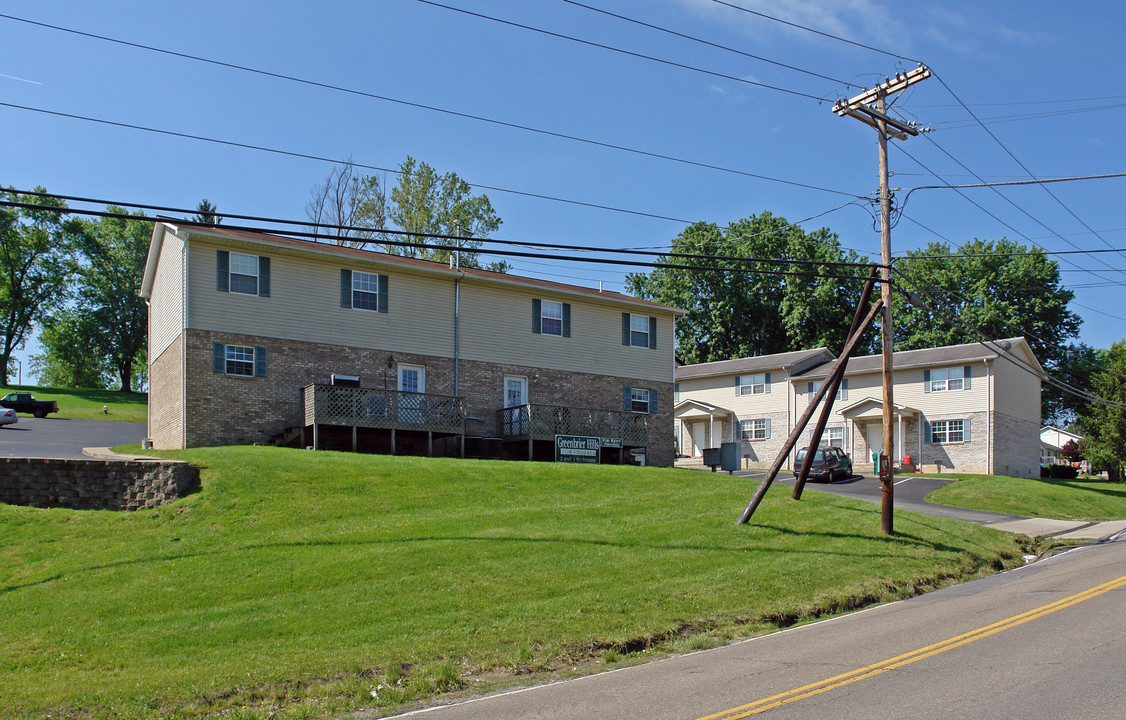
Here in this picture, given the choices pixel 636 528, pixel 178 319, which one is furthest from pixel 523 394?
pixel 636 528

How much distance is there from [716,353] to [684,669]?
55.6 m

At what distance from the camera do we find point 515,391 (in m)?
30.5

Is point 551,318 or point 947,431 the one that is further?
point 947,431

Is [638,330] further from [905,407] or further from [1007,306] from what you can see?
[1007,306]

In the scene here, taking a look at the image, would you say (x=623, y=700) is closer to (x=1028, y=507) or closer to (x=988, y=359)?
(x=1028, y=507)

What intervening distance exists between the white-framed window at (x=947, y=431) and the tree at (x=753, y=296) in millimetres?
16375

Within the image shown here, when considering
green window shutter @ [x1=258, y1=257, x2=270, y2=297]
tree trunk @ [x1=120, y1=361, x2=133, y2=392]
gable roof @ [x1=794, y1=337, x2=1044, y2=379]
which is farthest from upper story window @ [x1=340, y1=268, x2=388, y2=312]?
tree trunk @ [x1=120, y1=361, x2=133, y2=392]

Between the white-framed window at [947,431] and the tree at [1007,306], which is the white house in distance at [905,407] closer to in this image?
the white-framed window at [947,431]

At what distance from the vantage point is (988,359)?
140 feet

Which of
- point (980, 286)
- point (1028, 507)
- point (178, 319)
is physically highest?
point (980, 286)

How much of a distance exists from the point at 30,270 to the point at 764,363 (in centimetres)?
5620

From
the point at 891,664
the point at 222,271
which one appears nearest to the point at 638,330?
the point at 222,271

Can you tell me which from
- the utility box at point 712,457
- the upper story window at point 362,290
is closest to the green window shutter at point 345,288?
the upper story window at point 362,290

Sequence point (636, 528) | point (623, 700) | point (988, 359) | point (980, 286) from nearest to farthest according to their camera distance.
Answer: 1. point (623, 700)
2. point (636, 528)
3. point (988, 359)
4. point (980, 286)
